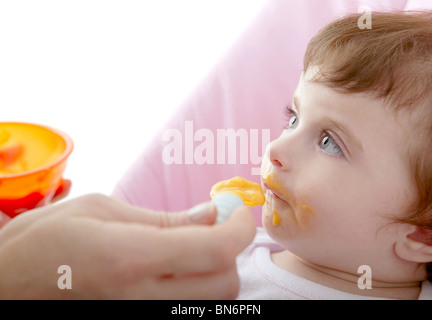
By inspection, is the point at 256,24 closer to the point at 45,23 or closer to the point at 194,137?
the point at 194,137

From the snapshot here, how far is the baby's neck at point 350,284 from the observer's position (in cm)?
97

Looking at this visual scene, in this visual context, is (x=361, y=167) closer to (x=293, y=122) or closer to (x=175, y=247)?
(x=293, y=122)

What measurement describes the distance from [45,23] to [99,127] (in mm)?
406

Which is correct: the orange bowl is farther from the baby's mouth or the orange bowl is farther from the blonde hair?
the blonde hair

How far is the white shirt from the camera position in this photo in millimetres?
963

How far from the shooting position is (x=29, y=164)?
1.07 metres

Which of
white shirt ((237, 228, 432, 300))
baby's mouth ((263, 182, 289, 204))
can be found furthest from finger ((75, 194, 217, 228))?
white shirt ((237, 228, 432, 300))

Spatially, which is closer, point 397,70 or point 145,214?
point 145,214

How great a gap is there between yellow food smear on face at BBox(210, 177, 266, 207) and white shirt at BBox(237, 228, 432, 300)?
0.47 feet

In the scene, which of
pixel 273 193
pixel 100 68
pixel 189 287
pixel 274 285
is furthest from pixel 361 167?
pixel 100 68

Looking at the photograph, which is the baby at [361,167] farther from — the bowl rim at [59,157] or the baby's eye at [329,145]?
the bowl rim at [59,157]

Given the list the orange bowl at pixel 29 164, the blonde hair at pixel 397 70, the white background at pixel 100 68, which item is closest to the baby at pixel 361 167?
the blonde hair at pixel 397 70

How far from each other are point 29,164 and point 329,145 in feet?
1.78
